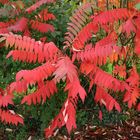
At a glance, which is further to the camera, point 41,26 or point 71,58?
point 41,26

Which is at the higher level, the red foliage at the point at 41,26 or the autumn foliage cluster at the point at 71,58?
the red foliage at the point at 41,26

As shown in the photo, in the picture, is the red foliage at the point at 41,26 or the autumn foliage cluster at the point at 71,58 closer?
the autumn foliage cluster at the point at 71,58

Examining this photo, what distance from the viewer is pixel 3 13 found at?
3.57 meters

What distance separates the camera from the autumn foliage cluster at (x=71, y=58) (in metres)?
2.87

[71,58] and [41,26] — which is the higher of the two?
[41,26]

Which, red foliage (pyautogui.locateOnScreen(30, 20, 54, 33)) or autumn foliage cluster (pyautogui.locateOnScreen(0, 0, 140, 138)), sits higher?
red foliage (pyautogui.locateOnScreen(30, 20, 54, 33))

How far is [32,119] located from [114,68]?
1.11m

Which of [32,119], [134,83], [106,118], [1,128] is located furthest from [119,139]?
[1,128]

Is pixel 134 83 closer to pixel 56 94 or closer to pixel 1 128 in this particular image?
pixel 56 94

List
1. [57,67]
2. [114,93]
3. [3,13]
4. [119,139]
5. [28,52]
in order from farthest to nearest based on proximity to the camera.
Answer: [114,93], [119,139], [3,13], [28,52], [57,67]

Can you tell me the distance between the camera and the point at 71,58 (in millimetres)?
3348

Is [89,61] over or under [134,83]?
over

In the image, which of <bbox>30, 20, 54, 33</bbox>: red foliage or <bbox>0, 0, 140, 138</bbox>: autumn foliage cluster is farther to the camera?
<bbox>30, 20, 54, 33</bbox>: red foliage

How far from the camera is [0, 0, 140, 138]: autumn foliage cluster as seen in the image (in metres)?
2.87
